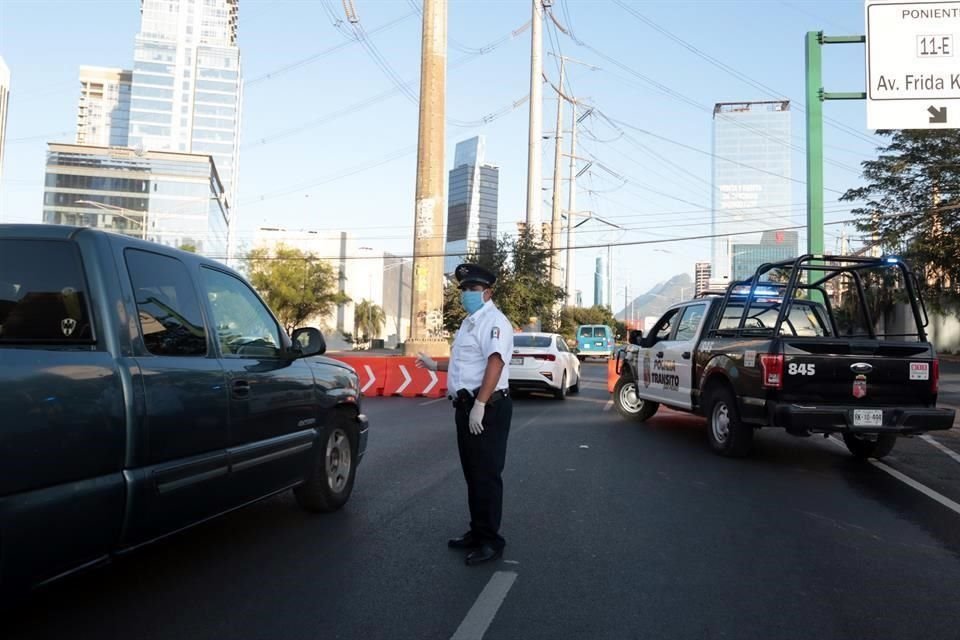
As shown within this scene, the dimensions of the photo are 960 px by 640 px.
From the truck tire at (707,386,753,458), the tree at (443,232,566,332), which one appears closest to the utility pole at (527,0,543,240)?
the tree at (443,232,566,332)

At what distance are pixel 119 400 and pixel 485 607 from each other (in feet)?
6.80

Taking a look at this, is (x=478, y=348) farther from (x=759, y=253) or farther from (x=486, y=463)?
(x=759, y=253)

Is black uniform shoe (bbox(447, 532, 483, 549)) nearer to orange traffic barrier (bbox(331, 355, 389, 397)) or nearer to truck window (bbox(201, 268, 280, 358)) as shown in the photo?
truck window (bbox(201, 268, 280, 358))

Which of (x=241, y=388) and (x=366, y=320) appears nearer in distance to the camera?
(x=241, y=388)

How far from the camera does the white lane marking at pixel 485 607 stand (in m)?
3.68

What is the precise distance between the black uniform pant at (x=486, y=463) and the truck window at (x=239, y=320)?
53.9 inches

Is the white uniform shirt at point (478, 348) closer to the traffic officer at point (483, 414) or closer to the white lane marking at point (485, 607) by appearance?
the traffic officer at point (483, 414)

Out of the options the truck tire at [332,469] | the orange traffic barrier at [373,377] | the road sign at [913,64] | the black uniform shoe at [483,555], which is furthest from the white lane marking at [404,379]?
the black uniform shoe at [483,555]

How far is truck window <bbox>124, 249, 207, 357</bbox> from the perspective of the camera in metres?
3.88

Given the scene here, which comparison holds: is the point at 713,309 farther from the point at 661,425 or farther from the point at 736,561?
the point at 736,561

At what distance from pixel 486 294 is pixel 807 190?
13.6 metres

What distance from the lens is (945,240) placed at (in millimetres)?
35656

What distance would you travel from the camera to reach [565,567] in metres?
4.72

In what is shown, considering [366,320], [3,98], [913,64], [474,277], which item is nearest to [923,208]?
[913,64]
